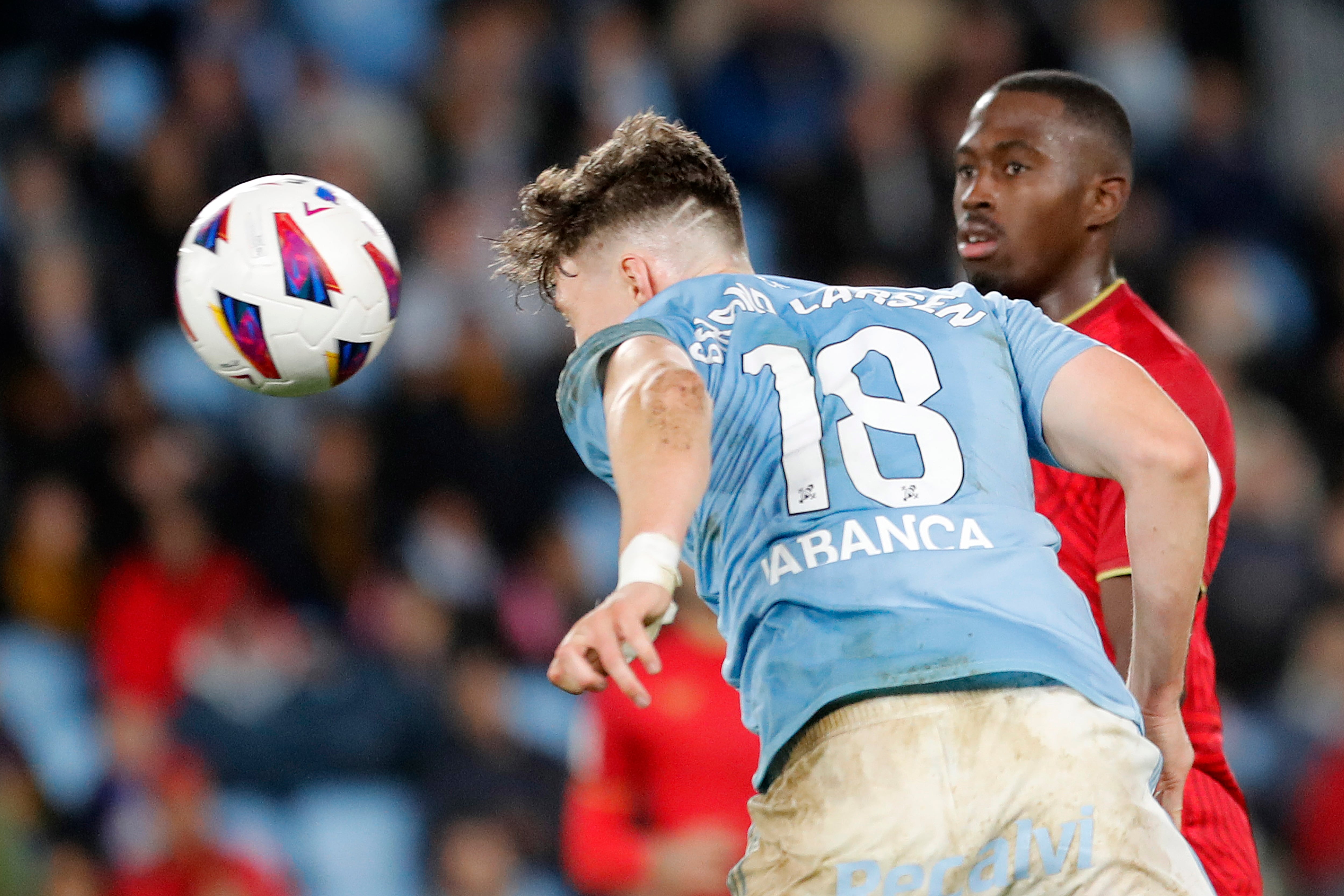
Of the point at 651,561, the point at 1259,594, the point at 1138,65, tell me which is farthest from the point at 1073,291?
the point at 1138,65

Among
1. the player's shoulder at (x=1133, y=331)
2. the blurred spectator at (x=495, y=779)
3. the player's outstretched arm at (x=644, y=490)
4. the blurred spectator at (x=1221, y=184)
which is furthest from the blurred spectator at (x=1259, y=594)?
the player's outstretched arm at (x=644, y=490)

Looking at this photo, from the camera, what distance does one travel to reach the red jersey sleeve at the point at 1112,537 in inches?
133

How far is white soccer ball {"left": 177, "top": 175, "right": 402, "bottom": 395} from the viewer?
3604mm

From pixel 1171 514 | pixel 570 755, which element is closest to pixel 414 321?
pixel 570 755

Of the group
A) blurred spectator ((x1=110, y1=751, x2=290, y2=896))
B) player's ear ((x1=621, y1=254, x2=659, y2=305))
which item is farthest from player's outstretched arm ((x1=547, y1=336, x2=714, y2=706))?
blurred spectator ((x1=110, y1=751, x2=290, y2=896))

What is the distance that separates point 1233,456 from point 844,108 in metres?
6.59

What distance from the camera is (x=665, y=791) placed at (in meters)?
5.17

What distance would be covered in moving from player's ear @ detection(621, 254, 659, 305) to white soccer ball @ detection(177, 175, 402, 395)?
0.91 metres

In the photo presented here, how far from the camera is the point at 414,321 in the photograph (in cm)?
888

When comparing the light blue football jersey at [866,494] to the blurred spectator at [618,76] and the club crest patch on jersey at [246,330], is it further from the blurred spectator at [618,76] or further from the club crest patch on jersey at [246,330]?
the blurred spectator at [618,76]

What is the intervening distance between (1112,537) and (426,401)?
5.55 meters

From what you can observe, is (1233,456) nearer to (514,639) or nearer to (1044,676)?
(1044,676)

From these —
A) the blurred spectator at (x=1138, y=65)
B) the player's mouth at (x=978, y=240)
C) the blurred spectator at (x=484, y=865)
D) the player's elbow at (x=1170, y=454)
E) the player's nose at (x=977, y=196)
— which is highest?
the blurred spectator at (x=1138, y=65)

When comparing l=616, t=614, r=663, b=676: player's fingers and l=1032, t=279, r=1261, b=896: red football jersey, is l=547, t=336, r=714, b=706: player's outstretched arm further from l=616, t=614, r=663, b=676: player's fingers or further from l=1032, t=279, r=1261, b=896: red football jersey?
l=1032, t=279, r=1261, b=896: red football jersey
